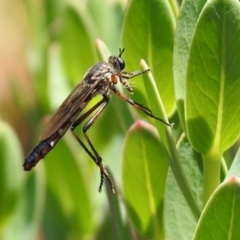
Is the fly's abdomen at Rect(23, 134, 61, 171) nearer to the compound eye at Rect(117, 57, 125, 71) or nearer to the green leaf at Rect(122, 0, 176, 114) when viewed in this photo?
the compound eye at Rect(117, 57, 125, 71)

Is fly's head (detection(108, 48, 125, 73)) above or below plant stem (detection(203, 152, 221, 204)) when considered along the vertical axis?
above

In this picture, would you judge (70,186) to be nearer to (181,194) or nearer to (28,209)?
(28,209)

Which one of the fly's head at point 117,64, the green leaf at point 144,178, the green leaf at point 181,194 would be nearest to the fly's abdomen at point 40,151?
the fly's head at point 117,64

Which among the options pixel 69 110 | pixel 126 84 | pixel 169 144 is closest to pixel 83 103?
pixel 69 110

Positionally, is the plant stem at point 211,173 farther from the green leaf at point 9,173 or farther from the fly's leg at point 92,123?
the green leaf at point 9,173

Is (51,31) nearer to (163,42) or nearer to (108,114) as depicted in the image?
(108,114)

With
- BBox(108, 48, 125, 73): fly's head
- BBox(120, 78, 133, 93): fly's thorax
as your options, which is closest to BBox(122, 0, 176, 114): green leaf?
BBox(120, 78, 133, 93): fly's thorax
